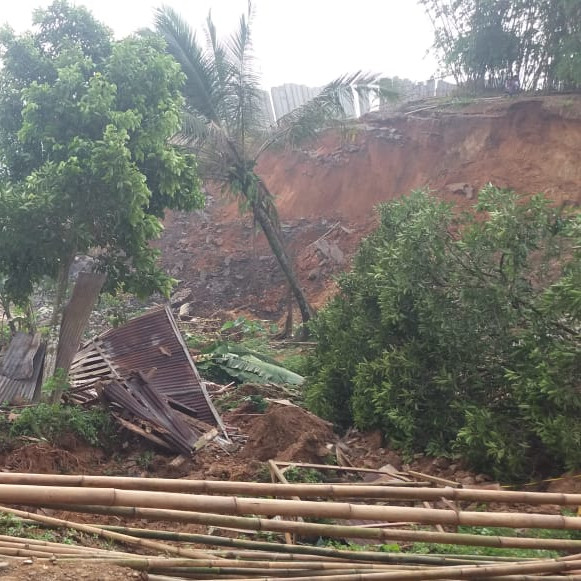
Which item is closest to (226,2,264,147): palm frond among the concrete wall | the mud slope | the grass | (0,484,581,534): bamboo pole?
the mud slope

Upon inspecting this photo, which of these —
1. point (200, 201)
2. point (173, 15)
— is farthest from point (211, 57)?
point (200, 201)

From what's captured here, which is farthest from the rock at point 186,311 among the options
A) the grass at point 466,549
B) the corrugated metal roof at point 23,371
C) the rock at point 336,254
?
the grass at point 466,549

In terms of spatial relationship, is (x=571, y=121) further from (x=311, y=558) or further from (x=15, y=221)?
(x=311, y=558)

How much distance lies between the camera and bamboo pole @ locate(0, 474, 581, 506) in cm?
251

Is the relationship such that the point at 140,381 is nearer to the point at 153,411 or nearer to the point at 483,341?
the point at 153,411

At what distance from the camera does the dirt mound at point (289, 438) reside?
696cm

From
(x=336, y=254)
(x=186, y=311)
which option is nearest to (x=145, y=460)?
(x=186, y=311)

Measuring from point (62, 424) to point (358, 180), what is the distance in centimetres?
1750

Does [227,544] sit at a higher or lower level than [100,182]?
lower

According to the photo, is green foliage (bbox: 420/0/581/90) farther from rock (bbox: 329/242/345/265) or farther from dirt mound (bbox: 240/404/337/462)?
dirt mound (bbox: 240/404/337/462)

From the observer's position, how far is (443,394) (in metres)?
7.38

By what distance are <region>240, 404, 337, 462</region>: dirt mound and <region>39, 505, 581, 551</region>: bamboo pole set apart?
415 cm

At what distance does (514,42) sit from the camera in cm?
1778

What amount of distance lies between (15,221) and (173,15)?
729cm
